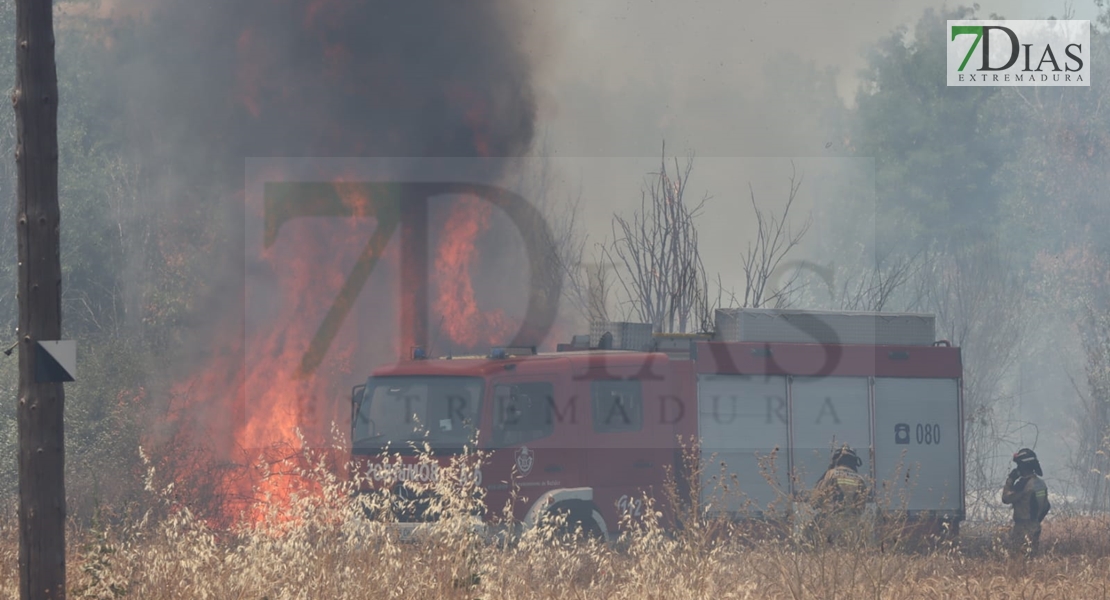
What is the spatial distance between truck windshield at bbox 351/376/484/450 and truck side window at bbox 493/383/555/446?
0.83 feet

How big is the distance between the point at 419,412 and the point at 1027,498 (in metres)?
7.74

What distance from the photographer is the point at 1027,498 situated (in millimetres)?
14641

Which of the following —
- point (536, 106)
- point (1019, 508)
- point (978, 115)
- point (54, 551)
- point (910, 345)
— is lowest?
point (1019, 508)

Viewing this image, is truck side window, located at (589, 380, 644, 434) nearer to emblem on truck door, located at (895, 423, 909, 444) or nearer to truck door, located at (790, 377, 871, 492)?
truck door, located at (790, 377, 871, 492)

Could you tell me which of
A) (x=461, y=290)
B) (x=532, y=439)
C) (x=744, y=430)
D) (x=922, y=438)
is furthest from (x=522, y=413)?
(x=461, y=290)

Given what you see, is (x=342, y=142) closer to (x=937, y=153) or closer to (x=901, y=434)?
(x=901, y=434)

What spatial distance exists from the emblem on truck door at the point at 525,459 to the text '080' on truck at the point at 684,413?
16 millimetres

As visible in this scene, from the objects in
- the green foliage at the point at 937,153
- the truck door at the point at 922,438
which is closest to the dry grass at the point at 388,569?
the truck door at the point at 922,438

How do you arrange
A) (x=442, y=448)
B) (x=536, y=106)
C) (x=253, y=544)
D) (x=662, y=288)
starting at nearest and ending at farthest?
A: (x=253, y=544) < (x=442, y=448) < (x=662, y=288) < (x=536, y=106)

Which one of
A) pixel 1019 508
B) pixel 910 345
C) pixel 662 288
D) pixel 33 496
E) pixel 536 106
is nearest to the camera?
pixel 33 496

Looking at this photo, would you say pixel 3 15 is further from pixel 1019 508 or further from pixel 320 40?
pixel 1019 508

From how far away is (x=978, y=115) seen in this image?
47625mm

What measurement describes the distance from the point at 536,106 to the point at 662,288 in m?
5.09

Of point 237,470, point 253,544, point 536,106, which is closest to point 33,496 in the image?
point 253,544
